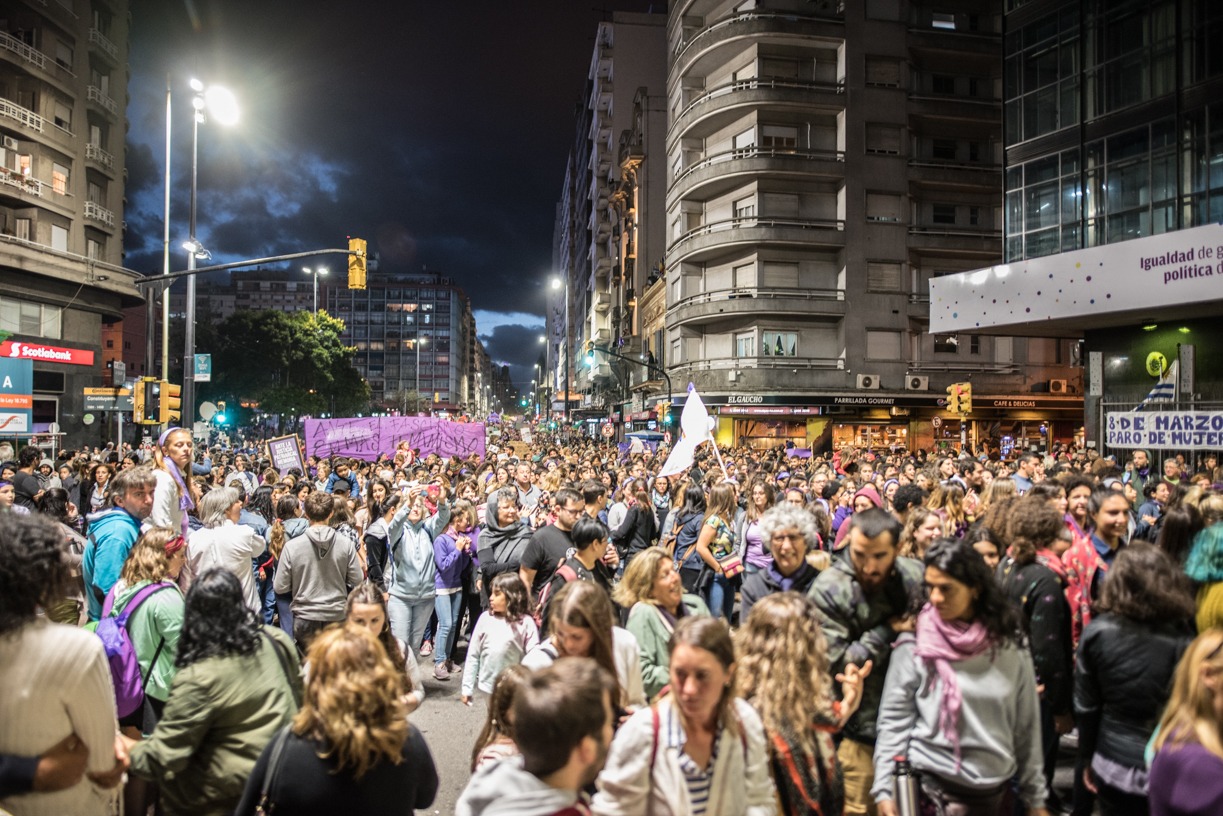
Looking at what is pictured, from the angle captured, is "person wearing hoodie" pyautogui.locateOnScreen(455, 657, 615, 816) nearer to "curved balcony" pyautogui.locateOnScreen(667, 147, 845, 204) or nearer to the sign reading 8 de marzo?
the sign reading 8 de marzo

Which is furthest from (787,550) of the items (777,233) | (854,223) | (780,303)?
(854,223)

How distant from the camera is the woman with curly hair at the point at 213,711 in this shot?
296 centimetres

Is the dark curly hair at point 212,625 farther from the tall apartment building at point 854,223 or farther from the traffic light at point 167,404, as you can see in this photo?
the tall apartment building at point 854,223

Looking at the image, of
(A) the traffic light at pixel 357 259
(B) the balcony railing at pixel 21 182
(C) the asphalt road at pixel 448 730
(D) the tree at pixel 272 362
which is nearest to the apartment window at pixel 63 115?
(B) the balcony railing at pixel 21 182

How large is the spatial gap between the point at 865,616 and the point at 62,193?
3981 centimetres

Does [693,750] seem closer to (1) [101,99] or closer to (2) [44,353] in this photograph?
(2) [44,353]

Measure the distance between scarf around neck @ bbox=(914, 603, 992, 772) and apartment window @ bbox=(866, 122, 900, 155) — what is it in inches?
1421

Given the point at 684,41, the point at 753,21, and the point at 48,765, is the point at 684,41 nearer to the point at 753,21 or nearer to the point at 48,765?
the point at 753,21

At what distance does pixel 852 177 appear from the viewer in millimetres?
34812

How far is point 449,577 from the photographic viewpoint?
7.67m

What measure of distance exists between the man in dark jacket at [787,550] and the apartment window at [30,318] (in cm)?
3454

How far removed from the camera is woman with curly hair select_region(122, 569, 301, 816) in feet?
9.70

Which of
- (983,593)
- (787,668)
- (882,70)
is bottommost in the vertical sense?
(787,668)

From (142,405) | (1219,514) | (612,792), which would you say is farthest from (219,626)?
(142,405)
